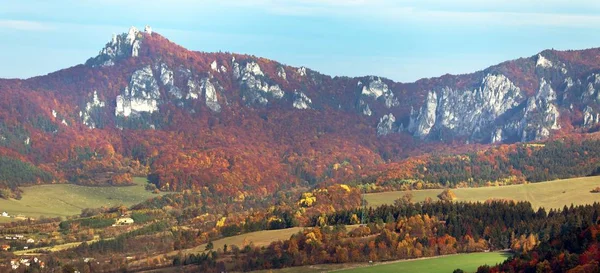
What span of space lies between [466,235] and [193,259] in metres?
36.4

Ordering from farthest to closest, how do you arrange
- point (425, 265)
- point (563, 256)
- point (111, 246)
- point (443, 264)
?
point (111, 246) < point (425, 265) < point (443, 264) < point (563, 256)

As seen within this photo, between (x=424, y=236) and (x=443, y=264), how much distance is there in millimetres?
16991

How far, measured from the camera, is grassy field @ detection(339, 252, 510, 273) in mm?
138125

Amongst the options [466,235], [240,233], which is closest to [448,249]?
[466,235]

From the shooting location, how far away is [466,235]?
158125 mm

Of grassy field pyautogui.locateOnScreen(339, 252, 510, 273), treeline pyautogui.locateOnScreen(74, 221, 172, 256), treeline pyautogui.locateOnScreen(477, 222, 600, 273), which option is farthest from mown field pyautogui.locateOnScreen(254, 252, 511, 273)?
treeline pyautogui.locateOnScreen(74, 221, 172, 256)

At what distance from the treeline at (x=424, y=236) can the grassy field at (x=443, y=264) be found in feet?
12.1

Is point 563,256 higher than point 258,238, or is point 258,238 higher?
point 563,256

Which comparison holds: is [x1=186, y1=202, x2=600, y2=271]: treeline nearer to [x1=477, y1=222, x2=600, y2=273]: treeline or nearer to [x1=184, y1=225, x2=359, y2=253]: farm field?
[x1=184, y1=225, x2=359, y2=253]: farm field

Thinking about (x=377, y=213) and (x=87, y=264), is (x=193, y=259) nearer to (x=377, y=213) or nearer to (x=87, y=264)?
(x=87, y=264)

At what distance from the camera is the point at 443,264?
143 m

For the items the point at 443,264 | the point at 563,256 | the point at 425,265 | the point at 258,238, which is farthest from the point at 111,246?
the point at 563,256

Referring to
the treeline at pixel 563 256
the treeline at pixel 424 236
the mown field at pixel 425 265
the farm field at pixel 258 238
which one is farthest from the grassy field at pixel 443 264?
the farm field at pixel 258 238

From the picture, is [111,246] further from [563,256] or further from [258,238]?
[563,256]
